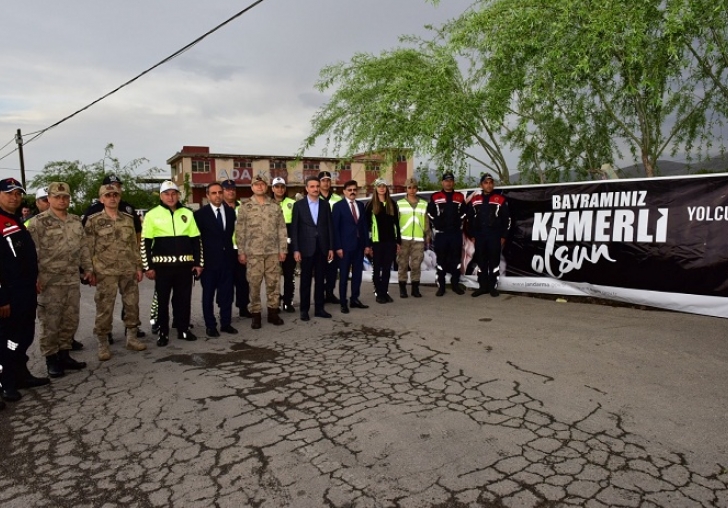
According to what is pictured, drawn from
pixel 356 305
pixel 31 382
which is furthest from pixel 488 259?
Result: pixel 31 382

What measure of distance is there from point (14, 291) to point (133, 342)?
1.63m

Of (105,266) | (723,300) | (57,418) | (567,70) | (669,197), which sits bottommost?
(57,418)

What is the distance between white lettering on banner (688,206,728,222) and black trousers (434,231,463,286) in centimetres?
343

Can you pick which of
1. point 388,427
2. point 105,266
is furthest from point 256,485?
point 105,266

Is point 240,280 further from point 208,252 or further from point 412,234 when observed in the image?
point 412,234

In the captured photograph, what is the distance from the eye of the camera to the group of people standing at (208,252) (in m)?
4.62

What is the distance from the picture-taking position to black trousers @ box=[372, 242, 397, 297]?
27.5 feet

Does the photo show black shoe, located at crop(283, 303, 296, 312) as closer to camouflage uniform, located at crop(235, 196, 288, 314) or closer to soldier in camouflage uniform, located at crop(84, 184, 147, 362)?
camouflage uniform, located at crop(235, 196, 288, 314)

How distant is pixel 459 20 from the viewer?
12516mm

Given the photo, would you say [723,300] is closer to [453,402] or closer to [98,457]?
[453,402]

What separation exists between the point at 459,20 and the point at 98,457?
12.4 metres

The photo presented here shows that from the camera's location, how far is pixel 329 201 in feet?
25.0

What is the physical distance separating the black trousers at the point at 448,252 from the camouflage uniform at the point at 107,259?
5.05 metres

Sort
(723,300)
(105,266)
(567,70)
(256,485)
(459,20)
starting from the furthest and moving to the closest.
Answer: (459,20) → (567,70) → (723,300) → (105,266) → (256,485)
